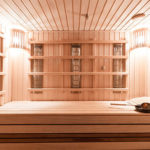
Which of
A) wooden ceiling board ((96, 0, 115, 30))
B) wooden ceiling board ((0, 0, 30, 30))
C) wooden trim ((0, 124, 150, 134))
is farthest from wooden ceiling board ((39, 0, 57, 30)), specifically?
wooden trim ((0, 124, 150, 134))

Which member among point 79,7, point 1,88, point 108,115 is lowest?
point 108,115

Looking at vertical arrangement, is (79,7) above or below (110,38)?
above

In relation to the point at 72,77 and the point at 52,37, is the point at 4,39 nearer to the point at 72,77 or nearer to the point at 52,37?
the point at 52,37

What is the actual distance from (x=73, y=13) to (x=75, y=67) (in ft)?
3.57

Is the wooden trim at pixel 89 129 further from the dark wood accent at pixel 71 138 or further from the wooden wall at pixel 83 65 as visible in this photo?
the wooden wall at pixel 83 65

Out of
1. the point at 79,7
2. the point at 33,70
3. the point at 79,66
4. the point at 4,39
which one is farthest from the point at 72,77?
the point at 4,39

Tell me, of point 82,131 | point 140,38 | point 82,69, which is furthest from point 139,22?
point 82,131

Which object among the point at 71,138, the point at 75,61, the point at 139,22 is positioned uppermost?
the point at 139,22

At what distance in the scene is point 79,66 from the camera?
2705 mm

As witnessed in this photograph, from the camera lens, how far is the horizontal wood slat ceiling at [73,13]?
179 centimetres

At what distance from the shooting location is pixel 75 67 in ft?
8.86

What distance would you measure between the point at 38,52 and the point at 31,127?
1.57 meters

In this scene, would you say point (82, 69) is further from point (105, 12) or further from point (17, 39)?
point (17, 39)

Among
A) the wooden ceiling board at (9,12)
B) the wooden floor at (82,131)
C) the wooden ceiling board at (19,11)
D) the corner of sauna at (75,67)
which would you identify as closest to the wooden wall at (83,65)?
the corner of sauna at (75,67)
